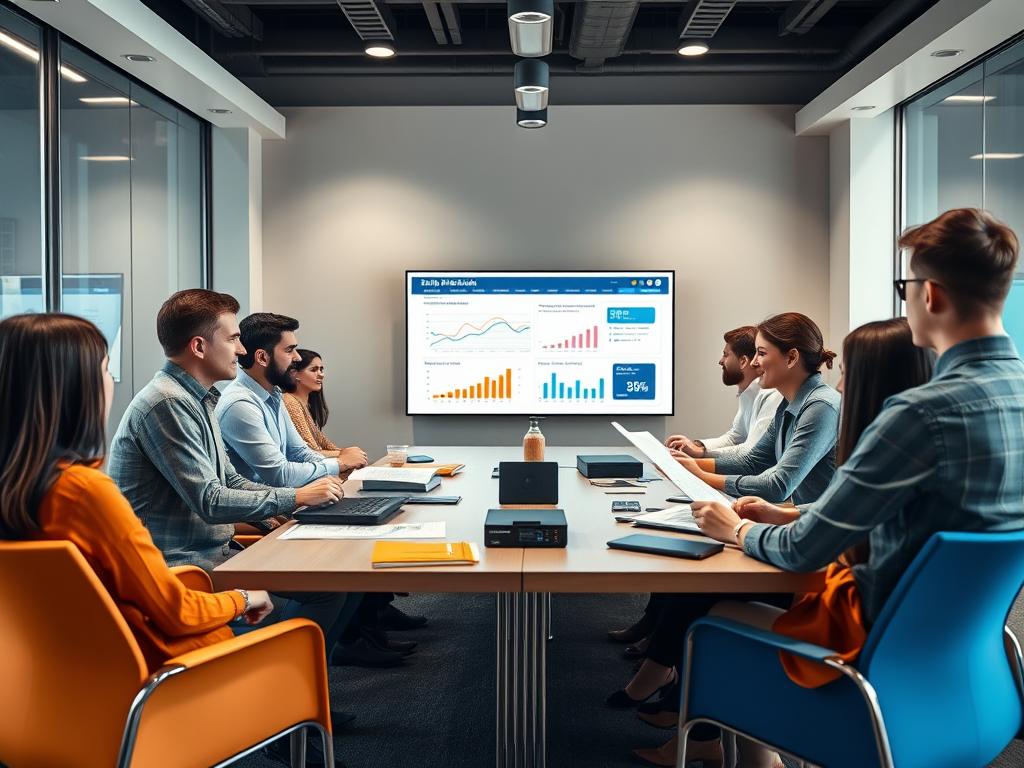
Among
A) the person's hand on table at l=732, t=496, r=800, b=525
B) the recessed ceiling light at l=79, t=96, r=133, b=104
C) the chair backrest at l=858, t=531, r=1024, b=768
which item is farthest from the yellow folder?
the recessed ceiling light at l=79, t=96, r=133, b=104

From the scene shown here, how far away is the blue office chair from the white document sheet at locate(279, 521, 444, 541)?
81 centimetres

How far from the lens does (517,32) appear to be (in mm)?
3334

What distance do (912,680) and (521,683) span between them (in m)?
0.89

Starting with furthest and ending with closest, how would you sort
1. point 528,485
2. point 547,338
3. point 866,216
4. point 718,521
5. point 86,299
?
point 547,338 < point 866,216 < point 86,299 < point 528,485 < point 718,521

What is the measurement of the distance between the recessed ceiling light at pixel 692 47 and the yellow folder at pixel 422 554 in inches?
160

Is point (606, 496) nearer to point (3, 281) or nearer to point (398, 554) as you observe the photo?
point (398, 554)

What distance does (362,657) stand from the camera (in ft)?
10.6

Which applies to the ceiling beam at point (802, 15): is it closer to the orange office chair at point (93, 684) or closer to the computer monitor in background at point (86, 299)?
the computer monitor in background at point (86, 299)

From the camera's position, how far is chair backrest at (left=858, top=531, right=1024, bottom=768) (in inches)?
55.9

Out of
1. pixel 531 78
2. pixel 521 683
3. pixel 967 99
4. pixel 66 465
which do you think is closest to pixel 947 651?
pixel 521 683

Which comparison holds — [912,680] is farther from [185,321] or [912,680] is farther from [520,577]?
[185,321]

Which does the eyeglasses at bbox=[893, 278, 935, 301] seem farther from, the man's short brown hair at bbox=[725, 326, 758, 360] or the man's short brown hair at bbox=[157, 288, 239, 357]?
the man's short brown hair at bbox=[725, 326, 758, 360]

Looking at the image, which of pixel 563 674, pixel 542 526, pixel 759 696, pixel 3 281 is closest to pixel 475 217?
pixel 3 281

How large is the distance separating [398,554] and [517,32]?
234cm
